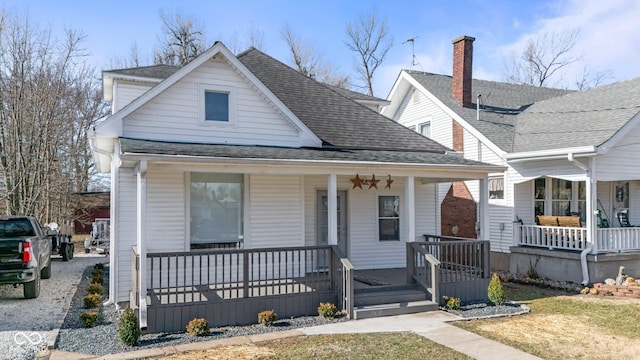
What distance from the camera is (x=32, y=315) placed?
9172mm

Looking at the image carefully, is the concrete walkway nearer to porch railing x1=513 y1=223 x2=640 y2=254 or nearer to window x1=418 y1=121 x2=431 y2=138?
porch railing x1=513 y1=223 x2=640 y2=254

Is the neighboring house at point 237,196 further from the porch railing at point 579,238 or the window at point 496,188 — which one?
the porch railing at point 579,238

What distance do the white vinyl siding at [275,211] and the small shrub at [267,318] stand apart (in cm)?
248

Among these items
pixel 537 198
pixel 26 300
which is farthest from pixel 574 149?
pixel 26 300

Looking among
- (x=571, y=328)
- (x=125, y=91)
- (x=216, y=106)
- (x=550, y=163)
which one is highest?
(x=125, y=91)

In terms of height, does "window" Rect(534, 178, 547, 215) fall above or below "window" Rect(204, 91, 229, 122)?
below

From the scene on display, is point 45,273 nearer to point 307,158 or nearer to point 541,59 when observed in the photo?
point 307,158

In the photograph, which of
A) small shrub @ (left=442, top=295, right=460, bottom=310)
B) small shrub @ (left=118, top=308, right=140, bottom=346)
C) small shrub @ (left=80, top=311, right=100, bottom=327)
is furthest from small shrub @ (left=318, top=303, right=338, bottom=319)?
small shrub @ (left=80, top=311, right=100, bottom=327)

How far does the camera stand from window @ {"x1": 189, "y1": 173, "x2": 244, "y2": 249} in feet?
33.7

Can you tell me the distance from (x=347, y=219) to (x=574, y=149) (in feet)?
20.8

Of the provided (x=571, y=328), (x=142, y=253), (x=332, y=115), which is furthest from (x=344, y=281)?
(x=332, y=115)

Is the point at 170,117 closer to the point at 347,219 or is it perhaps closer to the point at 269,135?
the point at 269,135

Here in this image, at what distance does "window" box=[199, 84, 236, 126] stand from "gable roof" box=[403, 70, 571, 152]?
895cm

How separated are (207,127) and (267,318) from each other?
453 centimetres
